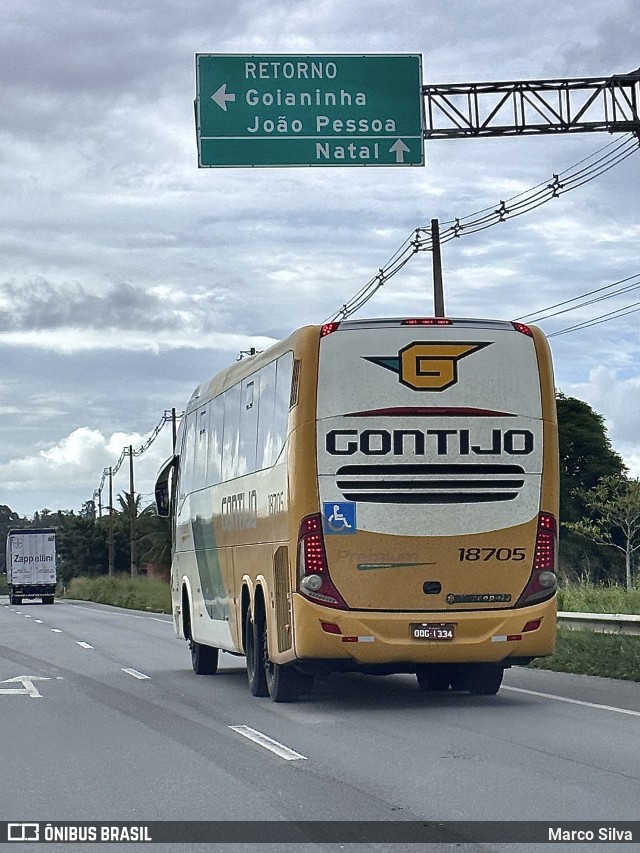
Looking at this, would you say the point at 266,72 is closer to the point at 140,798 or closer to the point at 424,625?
the point at 424,625

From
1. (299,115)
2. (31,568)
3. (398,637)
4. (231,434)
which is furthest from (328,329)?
(31,568)

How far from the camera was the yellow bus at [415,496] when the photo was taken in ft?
47.4

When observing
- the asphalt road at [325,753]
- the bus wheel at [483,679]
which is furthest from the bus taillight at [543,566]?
the bus wheel at [483,679]

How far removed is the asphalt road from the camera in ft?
29.5

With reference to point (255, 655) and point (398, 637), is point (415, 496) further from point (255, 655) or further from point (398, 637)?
point (255, 655)

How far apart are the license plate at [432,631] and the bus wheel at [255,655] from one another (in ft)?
8.31

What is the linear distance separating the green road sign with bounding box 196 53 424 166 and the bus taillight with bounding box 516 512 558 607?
22.6 ft

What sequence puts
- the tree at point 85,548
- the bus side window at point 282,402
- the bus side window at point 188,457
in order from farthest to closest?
the tree at point 85,548 < the bus side window at point 188,457 < the bus side window at point 282,402

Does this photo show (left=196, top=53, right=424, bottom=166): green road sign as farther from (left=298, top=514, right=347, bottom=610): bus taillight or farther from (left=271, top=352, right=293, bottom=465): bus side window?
(left=298, top=514, right=347, bottom=610): bus taillight

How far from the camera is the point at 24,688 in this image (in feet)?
61.3

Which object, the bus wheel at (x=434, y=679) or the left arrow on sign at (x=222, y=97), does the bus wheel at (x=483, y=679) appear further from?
the left arrow on sign at (x=222, y=97)

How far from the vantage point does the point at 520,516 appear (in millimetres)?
14773

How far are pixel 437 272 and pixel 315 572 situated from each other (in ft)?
66.0

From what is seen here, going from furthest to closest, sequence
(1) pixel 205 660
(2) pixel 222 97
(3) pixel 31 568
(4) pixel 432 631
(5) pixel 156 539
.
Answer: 1. (5) pixel 156 539
2. (3) pixel 31 568
3. (1) pixel 205 660
4. (2) pixel 222 97
5. (4) pixel 432 631
